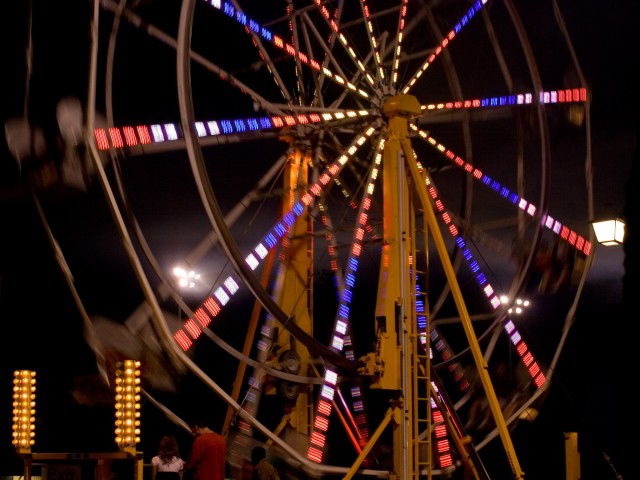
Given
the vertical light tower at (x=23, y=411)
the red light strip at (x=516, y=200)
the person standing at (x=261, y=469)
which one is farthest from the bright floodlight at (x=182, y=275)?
the red light strip at (x=516, y=200)

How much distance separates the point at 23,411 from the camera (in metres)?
11.8

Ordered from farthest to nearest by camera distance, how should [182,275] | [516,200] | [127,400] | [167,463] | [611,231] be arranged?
[516,200] → [182,275] → [611,231] → [167,463] → [127,400]

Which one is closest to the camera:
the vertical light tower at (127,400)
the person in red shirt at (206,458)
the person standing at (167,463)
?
the person in red shirt at (206,458)

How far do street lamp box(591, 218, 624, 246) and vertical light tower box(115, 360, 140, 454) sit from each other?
536cm

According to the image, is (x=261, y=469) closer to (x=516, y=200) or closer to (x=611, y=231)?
(x=611, y=231)

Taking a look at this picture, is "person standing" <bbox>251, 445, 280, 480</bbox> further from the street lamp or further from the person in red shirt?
the street lamp

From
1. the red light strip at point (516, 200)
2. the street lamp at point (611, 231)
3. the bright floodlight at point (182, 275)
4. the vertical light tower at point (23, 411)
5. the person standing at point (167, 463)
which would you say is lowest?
the person standing at point (167, 463)

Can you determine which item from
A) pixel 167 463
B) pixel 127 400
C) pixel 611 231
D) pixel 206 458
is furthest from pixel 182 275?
pixel 611 231

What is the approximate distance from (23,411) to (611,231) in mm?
7136

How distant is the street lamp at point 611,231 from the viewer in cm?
1118

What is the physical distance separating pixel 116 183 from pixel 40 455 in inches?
126

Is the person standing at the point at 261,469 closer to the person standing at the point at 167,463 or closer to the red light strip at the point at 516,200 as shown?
the person standing at the point at 167,463

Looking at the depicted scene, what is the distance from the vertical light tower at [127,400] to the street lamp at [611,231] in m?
5.36

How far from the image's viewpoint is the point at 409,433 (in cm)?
1221
